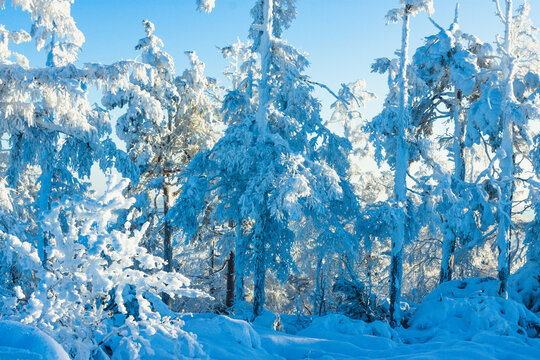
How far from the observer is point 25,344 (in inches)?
120

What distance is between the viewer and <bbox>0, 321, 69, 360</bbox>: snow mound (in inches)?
114

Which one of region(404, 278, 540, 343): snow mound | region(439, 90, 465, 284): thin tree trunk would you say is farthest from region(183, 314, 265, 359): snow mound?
region(439, 90, 465, 284): thin tree trunk

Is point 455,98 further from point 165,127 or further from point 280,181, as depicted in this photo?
point 165,127

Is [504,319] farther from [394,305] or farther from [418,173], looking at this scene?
[418,173]

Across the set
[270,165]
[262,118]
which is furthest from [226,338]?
[262,118]

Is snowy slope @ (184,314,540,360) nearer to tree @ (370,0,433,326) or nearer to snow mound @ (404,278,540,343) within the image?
snow mound @ (404,278,540,343)

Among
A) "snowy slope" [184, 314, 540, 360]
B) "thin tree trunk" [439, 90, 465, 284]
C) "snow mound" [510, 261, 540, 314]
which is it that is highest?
"thin tree trunk" [439, 90, 465, 284]

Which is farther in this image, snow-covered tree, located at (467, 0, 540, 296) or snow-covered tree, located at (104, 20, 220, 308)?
snow-covered tree, located at (104, 20, 220, 308)

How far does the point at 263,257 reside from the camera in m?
11.4

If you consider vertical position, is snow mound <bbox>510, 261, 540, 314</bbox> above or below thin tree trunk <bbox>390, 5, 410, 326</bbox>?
below

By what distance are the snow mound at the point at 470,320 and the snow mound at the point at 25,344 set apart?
7840mm

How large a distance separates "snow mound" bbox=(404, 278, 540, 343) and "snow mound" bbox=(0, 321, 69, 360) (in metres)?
7.84

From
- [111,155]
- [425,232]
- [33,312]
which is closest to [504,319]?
[33,312]

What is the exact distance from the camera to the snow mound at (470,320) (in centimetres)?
861
